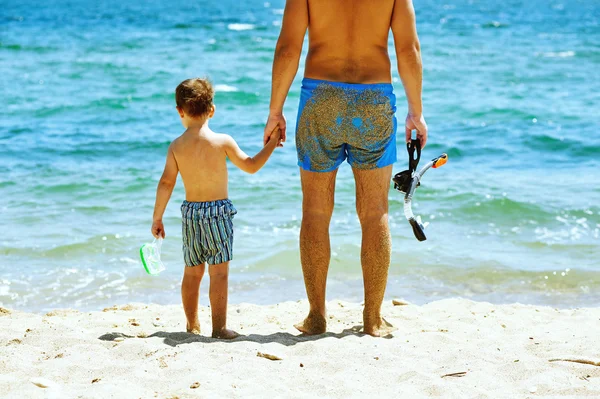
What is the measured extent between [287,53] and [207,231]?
97 cm

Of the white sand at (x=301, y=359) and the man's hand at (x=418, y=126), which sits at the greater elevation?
the man's hand at (x=418, y=126)

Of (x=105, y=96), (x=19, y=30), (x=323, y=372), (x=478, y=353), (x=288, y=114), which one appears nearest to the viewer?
(x=323, y=372)

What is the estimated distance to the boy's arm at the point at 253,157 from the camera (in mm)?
3920

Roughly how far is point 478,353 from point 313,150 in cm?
126

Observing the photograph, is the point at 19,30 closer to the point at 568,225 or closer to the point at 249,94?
the point at 249,94

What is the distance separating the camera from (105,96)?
13914 mm

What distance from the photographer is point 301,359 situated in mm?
3564

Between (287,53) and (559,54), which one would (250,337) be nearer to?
(287,53)

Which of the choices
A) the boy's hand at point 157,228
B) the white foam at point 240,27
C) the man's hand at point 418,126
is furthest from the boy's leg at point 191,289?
the white foam at point 240,27

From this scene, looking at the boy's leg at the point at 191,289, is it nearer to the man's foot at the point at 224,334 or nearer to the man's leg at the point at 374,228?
the man's foot at the point at 224,334

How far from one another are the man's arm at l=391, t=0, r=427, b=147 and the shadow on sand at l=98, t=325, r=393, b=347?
1.14 m

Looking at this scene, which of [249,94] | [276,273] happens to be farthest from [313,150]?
[249,94]

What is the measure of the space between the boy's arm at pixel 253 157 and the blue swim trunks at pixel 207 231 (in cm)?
23

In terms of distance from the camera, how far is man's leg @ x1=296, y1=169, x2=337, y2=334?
3.98 metres
